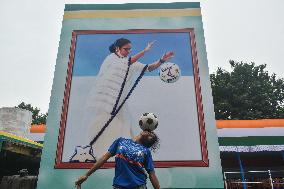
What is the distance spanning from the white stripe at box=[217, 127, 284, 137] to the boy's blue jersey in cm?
1010

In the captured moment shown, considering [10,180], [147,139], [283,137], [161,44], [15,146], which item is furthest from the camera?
[283,137]

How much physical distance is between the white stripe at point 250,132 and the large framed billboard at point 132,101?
19.3 ft

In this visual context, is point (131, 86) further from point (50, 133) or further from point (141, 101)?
point (50, 133)

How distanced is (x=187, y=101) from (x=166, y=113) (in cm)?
66

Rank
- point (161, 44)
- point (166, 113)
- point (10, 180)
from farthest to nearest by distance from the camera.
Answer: point (161, 44) < point (166, 113) < point (10, 180)

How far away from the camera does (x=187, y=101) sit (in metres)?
7.88

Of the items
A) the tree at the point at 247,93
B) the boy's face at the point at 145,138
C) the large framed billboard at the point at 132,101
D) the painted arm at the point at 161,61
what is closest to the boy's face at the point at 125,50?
the large framed billboard at the point at 132,101

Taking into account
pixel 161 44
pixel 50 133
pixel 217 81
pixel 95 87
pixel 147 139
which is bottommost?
pixel 147 139

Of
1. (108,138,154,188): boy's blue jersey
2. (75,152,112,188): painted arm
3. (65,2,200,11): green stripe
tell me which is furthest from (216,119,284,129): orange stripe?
(75,152,112,188): painted arm

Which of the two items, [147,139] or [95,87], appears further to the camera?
[95,87]

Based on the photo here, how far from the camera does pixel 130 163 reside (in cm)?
347

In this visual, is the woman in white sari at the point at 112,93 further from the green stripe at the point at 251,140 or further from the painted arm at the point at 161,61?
the green stripe at the point at 251,140

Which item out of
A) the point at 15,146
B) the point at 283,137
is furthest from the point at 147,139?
the point at 283,137

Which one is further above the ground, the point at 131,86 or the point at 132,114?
the point at 131,86
